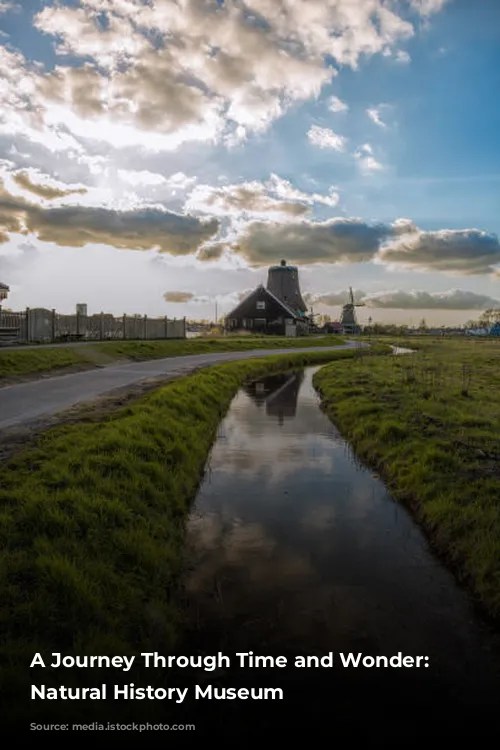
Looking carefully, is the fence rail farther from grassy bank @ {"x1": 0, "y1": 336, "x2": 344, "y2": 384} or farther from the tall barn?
the tall barn

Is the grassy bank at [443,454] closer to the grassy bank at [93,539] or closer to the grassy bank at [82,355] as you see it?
the grassy bank at [93,539]

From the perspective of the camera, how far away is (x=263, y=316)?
3398 inches

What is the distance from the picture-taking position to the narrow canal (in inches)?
196

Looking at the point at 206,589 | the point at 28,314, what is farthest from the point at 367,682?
the point at 28,314

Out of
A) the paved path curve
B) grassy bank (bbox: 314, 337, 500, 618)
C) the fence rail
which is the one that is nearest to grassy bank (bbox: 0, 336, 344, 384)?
the paved path curve

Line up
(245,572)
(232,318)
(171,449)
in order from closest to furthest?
(245,572) < (171,449) < (232,318)

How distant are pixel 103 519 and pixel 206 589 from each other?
1851 millimetres

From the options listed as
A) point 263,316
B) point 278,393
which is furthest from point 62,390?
point 263,316

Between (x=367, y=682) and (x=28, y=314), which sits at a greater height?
(x=28, y=314)

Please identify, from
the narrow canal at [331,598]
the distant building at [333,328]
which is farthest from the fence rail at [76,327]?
the distant building at [333,328]

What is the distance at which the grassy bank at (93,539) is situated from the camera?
5070 millimetres

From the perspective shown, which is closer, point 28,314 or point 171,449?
point 171,449

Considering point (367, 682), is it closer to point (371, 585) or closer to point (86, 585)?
point (371, 585)

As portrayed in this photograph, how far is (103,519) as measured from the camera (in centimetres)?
733
